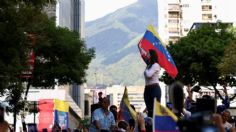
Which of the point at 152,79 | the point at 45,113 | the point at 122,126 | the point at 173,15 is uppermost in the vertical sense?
the point at 173,15

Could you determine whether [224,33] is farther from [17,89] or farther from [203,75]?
[17,89]

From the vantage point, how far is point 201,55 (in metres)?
51.4

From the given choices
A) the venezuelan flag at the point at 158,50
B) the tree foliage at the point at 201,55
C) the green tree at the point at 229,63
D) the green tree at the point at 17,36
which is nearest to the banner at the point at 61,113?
the green tree at the point at 17,36

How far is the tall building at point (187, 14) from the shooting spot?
4247 inches

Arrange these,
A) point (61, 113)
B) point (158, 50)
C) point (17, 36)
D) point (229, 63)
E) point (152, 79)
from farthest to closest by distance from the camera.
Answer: point (61, 113) < point (229, 63) < point (17, 36) < point (158, 50) < point (152, 79)

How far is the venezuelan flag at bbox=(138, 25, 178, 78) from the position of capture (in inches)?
531

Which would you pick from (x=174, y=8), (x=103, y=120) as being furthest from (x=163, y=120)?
(x=174, y=8)

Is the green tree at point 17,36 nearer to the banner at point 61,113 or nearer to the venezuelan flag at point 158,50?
the venezuelan flag at point 158,50

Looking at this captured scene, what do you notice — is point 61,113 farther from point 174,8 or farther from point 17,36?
point 174,8

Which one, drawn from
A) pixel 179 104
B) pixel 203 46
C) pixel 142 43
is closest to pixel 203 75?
pixel 203 46

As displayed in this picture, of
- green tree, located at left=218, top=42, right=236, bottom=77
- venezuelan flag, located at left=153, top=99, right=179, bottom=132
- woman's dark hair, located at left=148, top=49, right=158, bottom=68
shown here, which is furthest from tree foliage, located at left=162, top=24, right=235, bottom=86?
venezuelan flag, located at left=153, top=99, right=179, bottom=132

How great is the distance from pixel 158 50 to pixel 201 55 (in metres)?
38.0

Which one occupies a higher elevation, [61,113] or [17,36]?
[17,36]

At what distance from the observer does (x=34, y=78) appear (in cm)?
4200
